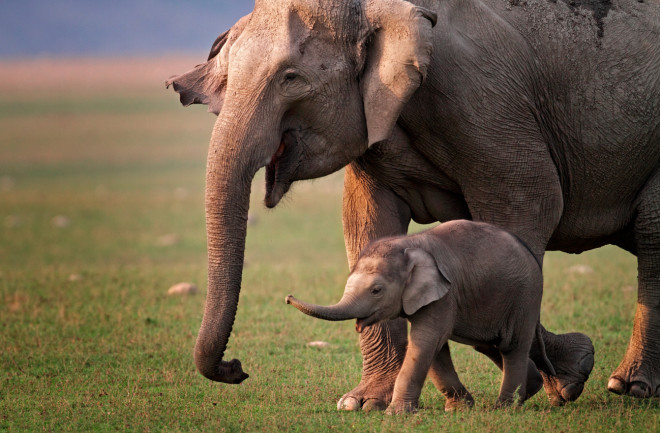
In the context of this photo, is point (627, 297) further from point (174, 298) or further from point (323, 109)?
point (323, 109)

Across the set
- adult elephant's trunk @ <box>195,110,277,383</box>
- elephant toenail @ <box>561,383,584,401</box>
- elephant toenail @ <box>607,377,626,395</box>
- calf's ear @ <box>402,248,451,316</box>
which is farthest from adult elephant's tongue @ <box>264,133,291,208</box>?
elephant toenail @ <box>607,377,626,395</box>

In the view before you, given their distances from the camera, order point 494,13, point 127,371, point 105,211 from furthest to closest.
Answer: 1. point 105,211
2. point 127,371
3. point 494,13

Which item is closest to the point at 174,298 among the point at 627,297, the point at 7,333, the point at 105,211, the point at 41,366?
the point at 7,333

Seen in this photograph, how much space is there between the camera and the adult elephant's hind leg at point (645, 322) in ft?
27.9

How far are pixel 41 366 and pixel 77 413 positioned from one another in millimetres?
2000

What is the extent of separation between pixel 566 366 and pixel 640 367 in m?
0.90

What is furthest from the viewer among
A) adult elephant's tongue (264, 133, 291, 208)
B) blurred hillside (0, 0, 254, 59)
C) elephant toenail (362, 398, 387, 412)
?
blurred hillside (0, 0, 254, 59)

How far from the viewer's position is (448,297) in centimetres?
715

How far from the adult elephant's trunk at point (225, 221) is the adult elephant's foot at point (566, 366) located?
2.50m

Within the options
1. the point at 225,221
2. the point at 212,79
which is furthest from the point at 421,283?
the point at 212,79

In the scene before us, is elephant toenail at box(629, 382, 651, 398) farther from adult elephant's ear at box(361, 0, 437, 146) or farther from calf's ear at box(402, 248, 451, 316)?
adult elephant's ear at box(361, 0, 437, 146)

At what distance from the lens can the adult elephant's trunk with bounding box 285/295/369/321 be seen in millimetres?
6637

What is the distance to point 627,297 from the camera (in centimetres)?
1270

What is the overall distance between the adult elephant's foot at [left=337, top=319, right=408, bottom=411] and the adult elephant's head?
1.32 meters
